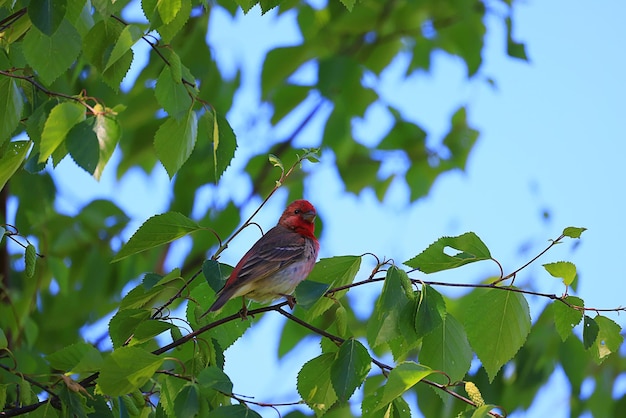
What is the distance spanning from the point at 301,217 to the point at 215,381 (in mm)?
3293

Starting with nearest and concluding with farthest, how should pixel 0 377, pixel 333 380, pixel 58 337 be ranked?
pixel 333 380 < pixel 0 377 < pixel 58 337

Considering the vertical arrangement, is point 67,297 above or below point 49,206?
below

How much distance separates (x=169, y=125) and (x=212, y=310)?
82cm

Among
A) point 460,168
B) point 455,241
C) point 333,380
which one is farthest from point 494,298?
point 460,168

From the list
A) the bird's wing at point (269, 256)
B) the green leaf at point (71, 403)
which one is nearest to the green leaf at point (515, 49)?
the bird's wing at point (269, 256)

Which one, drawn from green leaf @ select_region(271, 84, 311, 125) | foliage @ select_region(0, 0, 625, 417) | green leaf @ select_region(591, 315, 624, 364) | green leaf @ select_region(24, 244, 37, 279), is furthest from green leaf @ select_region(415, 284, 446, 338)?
green leaf @ select_region(271, 84, 311, 125)

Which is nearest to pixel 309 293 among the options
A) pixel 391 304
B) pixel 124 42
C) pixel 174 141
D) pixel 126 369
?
pixel 391 304

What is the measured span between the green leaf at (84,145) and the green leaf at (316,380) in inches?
41.1

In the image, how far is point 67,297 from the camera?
685 centimetres

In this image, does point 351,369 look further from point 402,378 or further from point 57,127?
point 57,127

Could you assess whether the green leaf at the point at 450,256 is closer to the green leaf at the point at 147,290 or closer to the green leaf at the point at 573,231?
the green leaf at the point at 573,231

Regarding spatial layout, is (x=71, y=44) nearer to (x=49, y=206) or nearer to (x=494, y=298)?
(x=494, y=298)

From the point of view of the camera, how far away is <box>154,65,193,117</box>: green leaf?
343cm

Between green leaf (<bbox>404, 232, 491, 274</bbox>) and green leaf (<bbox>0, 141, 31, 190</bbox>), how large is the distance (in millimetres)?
1469
